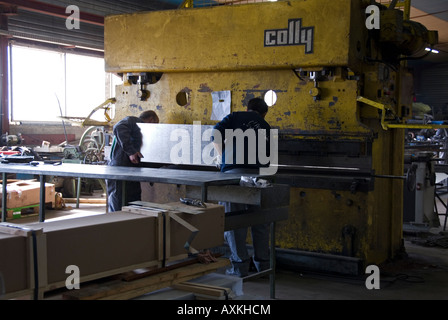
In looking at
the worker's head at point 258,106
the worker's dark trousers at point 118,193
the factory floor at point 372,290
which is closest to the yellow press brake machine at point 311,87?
the factory floor at point 372,290

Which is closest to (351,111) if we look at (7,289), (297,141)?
(297,141)

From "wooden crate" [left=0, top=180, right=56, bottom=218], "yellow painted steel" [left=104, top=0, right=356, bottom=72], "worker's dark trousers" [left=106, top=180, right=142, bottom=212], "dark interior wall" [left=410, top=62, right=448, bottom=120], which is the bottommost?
"wooden crate" [left=0, top=180, right=56, bottom=218]

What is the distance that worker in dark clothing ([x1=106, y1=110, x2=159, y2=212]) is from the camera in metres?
4.46

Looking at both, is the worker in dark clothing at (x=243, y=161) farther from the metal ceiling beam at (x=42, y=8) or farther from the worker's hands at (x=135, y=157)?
the metal ceiling beam at (x=42, y=8)

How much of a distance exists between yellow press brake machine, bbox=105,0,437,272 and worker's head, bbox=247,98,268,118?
0.28 metres

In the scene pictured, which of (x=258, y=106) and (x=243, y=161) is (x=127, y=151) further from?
(x=258, y=106)

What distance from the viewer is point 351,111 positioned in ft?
13.1

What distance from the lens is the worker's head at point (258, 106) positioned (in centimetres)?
401

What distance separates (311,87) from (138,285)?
2453 millimetres

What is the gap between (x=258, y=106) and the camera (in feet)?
13.1

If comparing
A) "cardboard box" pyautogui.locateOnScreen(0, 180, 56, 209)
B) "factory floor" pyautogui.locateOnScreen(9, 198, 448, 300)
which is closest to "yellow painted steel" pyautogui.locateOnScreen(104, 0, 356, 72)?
"factory floor" pyautogui.locateOnScreen(9, 198, 448, 300)

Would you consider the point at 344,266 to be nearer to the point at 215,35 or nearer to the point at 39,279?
the point at 215,35

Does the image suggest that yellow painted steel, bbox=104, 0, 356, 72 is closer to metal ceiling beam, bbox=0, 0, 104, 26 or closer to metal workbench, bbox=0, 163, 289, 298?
metal workbench, bbox=0, 163, 289, 298

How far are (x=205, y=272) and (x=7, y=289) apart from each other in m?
0.94
